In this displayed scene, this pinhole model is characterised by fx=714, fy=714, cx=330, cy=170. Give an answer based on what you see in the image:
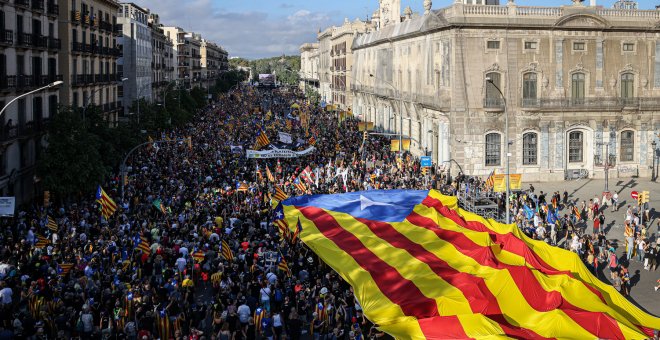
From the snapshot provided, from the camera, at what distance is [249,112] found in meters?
Answer: 111

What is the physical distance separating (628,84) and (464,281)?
132 ft

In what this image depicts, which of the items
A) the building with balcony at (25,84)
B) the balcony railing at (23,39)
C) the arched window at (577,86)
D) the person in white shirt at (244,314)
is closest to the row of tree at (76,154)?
the building with balcony at (25,84)

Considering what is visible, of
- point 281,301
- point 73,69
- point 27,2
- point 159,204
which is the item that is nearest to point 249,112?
point 73,69

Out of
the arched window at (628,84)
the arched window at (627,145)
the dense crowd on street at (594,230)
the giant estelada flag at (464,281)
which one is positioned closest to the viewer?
the giant estelada flag at (464,281)

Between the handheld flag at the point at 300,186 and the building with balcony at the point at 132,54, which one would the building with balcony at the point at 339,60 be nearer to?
the building with balcony at the point at 132,54

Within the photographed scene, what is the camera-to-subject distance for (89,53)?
181ft

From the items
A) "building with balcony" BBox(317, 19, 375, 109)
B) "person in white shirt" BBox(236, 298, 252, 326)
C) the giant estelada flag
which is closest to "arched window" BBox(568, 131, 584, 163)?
the giant estelada flag

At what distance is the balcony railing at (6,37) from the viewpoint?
124 feet

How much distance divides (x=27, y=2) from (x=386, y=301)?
3259 cm

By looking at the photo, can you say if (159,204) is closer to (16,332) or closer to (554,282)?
(16,332)

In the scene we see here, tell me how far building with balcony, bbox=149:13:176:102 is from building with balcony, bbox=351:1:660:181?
47.7 m

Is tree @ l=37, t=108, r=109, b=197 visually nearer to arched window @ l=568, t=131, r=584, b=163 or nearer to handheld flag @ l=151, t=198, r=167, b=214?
handheld flag @ l=151, t=198, r=167, b=214

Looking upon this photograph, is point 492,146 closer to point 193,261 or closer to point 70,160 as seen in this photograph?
point 70,160

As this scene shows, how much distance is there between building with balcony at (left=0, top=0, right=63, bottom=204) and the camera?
38.2 metres
